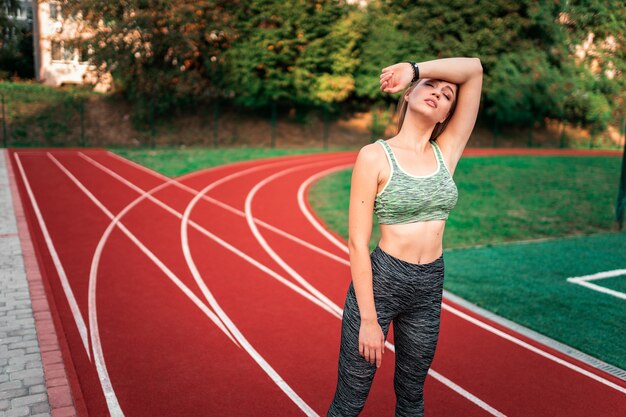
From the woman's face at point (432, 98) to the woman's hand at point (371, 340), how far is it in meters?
1.03

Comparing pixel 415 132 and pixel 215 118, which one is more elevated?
pixel 415 132

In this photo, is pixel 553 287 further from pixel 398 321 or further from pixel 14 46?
pixel 14 46

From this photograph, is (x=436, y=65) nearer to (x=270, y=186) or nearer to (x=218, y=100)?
(x=270, y=186)

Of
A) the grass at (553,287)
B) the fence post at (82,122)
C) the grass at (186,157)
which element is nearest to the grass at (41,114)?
the fence post at (82,122)

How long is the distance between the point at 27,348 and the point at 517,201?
39.7 feet

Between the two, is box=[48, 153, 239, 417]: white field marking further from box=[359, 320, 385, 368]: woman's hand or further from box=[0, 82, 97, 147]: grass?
box=[0, 82, 97, 147]: grass

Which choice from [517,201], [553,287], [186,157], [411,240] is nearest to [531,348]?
[553,287]

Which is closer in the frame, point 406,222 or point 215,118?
point 406,222

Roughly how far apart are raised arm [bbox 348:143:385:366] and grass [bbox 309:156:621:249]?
24.1ft

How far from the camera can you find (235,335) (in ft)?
19.1

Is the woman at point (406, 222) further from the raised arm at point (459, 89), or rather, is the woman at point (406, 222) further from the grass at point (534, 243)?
the grass at point (534, 243)

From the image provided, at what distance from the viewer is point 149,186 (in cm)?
1530

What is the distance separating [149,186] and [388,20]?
21.5 meters

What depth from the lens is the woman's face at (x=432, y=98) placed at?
2580 mm
